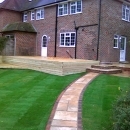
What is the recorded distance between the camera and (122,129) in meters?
3.86

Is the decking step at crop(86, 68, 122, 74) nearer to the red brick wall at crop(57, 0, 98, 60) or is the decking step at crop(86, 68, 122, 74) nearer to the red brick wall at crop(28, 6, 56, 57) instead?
the red brick wall at crop(57, 0, 98, 60)

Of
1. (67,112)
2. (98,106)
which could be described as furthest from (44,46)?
(67,112)

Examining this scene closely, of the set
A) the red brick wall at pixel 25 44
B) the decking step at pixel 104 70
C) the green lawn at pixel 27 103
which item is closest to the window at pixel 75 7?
the red brick wall at pixel 25 44

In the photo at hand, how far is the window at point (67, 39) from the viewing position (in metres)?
20.1

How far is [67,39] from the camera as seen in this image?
20.7 meters

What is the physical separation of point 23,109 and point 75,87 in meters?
3.56

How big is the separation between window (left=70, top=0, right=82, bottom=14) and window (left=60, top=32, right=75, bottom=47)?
1.98m

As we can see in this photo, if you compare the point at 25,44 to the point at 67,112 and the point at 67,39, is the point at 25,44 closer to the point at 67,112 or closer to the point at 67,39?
the point at 67,39

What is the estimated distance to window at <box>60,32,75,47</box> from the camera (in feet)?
65.8

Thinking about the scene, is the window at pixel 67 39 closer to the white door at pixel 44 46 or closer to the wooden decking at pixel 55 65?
the white door at pixel 44 46

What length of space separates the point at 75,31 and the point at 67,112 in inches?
569

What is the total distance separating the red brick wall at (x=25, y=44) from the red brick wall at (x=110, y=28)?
9.02 meters

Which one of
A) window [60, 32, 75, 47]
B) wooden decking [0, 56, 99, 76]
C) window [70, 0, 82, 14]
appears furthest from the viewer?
window [60, 32, 75, 47]

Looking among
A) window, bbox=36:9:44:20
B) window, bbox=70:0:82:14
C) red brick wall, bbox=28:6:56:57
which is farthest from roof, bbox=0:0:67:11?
window, bbox=70:0:82:14
